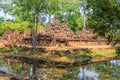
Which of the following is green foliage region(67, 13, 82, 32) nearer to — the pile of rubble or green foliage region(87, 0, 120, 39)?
the pile of rubble

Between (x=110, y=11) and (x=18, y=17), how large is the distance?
2396 inches

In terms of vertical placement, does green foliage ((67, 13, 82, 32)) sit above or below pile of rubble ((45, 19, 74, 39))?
below

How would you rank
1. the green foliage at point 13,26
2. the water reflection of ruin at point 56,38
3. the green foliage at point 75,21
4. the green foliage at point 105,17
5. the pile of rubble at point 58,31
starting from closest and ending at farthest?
1. the green foliage at point 105,17
2. the water reflection of ruin at point 56,38
3. the pile of rubble at point 58,31
4. the green foliage at point 13,26
5. the green foliage at point 75,21

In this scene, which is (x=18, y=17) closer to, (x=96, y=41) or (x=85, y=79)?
(x=96, y=41)

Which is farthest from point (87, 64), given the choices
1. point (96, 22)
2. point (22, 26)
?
point (22, 26)

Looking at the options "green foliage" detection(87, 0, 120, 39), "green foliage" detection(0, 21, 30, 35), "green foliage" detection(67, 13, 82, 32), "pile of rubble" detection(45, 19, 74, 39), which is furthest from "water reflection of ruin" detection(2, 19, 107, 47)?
"green foliage" detection(67, 13, 82, 32)

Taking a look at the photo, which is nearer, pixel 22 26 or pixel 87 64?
pixel 87 64

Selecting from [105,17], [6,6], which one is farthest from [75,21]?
[105,17]

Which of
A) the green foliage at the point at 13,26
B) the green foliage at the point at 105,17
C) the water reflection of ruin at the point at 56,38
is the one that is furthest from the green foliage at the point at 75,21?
the green foliage at the point at 105,17

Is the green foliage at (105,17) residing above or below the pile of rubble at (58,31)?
above

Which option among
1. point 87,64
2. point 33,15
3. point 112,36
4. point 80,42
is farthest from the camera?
point 80,42

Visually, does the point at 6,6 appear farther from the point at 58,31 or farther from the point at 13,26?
the point at 58,31

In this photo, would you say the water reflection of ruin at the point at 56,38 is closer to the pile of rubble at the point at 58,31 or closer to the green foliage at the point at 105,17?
the pile of rubble at the point at 58,31

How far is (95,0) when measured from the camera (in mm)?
26547
